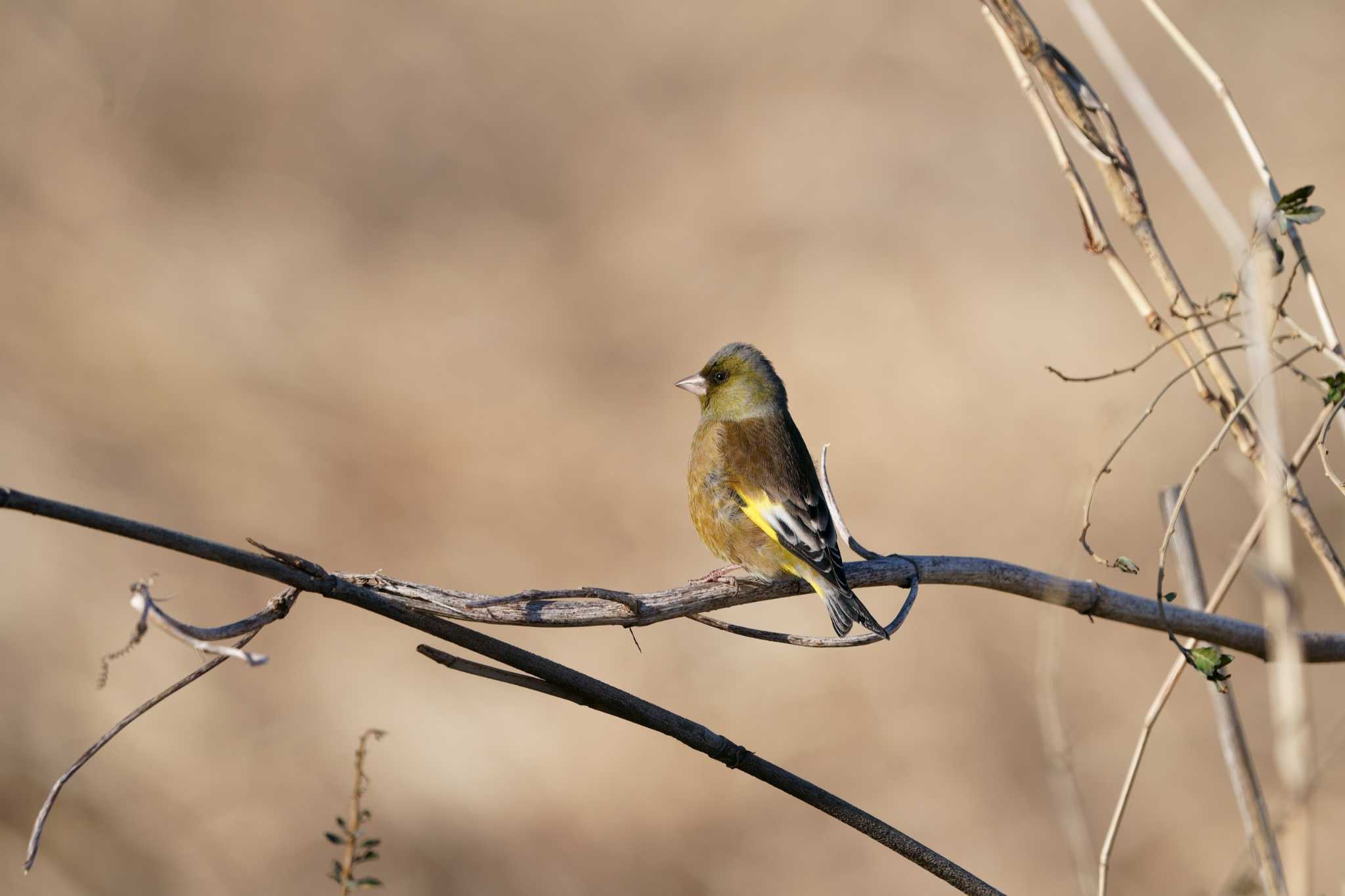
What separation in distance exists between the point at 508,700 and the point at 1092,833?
3.07 metres

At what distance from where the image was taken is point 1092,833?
231 inches

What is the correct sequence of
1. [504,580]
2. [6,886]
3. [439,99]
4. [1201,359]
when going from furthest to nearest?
[439,99]
[504,580]
[6,886]
[1201,359]

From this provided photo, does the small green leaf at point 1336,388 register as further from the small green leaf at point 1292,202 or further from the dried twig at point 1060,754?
the dried twig at point 1060,754

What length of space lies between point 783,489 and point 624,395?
3562 millimetres

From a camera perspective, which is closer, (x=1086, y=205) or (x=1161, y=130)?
(x=1161, y=130)

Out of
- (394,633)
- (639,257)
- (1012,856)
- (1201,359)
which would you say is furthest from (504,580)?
(1201,359)

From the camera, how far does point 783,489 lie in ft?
11.7

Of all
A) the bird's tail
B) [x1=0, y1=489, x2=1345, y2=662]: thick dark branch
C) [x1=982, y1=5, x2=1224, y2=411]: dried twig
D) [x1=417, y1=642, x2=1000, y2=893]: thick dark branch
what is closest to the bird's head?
the bird's tail

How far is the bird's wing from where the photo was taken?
3162 millimetres

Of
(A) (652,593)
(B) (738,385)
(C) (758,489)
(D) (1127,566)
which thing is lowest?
(A) (652,593)

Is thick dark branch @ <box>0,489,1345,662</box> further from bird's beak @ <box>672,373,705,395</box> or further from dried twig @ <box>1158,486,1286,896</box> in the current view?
Result: bird's beak @ <box>672,373,705,395</box>

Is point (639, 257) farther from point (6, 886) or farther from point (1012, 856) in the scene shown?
point (6, 886)

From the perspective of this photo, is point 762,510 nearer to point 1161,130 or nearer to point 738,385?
point 738,385

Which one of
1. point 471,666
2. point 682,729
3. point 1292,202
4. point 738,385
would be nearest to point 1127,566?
point 1292,202
